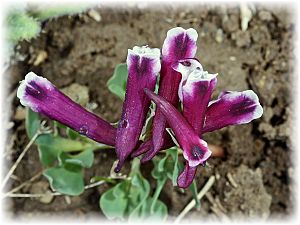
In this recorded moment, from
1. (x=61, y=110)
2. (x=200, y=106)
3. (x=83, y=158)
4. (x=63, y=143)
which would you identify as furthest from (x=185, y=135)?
(x=63, y=143)

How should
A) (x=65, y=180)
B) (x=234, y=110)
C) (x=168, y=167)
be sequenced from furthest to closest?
1. (x=65, y=180)
2. (x=168, y=167)
3. (x=234, y=110)

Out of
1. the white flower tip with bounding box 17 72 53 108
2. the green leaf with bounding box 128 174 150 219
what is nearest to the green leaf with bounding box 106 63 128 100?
the green leaf with bounding box 128 174 150 219

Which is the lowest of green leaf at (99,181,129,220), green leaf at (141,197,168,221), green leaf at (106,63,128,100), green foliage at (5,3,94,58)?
green leaf at (141,197,168,221)

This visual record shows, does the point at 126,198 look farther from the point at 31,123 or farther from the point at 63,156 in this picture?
the point at 31,123

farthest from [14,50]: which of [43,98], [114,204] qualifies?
[43,98]

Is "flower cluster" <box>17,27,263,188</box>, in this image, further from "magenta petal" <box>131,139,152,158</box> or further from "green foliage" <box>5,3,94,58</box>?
"green foliage" <box>5,3,94,58</box>
